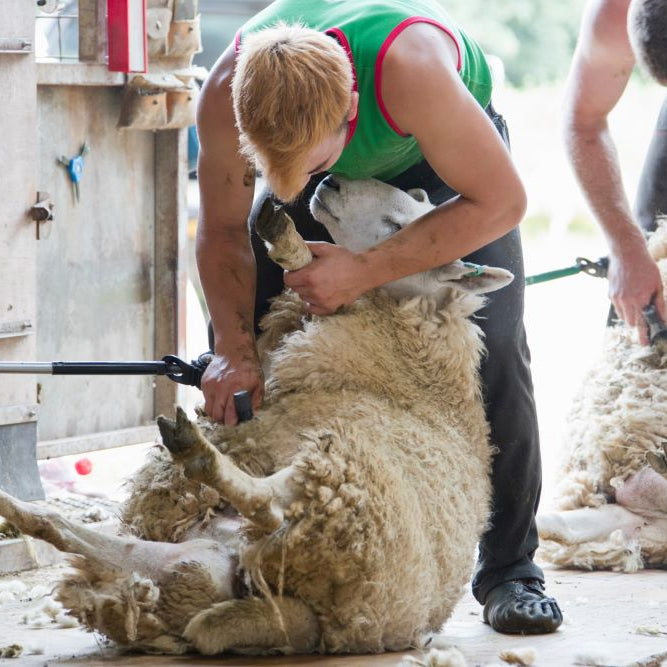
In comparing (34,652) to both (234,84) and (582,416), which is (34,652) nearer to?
(234,84)

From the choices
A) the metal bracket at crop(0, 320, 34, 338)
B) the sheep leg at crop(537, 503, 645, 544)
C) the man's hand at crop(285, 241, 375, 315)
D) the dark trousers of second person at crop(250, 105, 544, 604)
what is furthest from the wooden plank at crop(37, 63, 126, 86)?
the sheep leg at crop(537, 503, 645, 544)

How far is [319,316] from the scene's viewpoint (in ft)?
10.3

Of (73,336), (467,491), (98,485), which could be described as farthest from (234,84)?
(98,485)

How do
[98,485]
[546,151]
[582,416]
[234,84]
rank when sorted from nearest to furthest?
[234,84]
[582,416]
[98,485]
[546,151]

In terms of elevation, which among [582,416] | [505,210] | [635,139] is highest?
[635,139]

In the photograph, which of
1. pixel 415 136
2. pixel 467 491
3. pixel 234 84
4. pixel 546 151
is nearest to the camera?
pixel 234 84

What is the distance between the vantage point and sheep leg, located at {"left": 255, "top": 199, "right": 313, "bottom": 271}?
2.86m

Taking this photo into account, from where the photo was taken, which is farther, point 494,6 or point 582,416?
point 494,6

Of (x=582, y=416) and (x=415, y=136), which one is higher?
(x=415, y=136)

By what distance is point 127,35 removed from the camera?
4.68m

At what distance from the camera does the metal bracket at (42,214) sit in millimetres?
4340

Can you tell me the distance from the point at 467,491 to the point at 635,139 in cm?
1182

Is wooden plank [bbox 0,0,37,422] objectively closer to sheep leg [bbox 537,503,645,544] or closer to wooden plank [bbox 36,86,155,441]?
wooden plank [bbox 36,86,155,441]

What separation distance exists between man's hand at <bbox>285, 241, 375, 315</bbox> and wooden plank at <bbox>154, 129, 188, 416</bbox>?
93.4 inches
